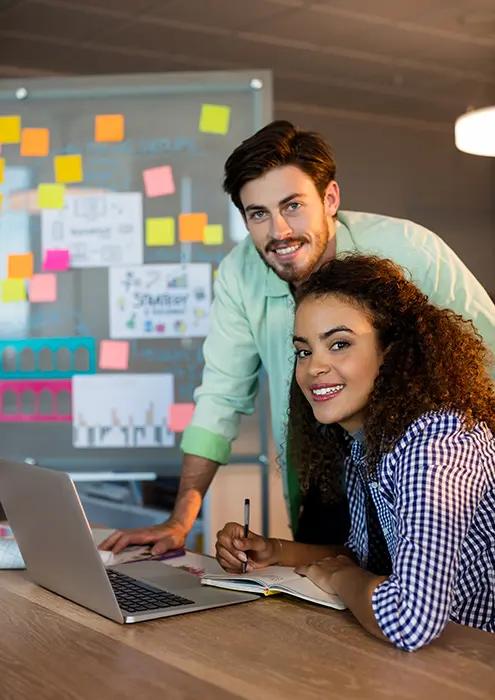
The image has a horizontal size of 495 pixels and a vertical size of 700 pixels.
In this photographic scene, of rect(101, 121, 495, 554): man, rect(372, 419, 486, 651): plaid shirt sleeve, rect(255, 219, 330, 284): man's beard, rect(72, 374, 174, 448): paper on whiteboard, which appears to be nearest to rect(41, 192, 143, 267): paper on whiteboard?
rect(72, 374, 174, 448): paper on whiteboard

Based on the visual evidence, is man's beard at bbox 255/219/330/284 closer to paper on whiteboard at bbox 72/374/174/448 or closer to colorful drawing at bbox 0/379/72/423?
paper on whiteboard at bbox 72/374/174/448

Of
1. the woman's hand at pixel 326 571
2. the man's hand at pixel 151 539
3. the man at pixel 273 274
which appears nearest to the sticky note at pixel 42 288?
the man at pixel 273 274

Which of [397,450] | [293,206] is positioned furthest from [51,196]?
[397,450]

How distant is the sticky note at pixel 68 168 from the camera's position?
330 centimetres

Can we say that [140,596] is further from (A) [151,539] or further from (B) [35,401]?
(B) [35,401]

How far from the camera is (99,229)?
3.29m

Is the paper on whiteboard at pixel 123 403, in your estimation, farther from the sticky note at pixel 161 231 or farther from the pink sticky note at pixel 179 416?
the sticky note at pixel 161 231

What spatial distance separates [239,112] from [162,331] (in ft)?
2.51

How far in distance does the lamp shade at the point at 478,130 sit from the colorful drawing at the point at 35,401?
4.87 ft

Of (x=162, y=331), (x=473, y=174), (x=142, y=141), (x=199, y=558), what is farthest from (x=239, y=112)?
(x=473, y=174)

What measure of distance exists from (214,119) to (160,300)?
2.04ft

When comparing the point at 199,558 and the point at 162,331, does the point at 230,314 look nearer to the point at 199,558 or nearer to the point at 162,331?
the point at 199,558

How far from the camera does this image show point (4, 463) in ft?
5.15

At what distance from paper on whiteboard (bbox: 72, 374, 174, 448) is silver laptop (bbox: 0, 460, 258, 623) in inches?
62.7
